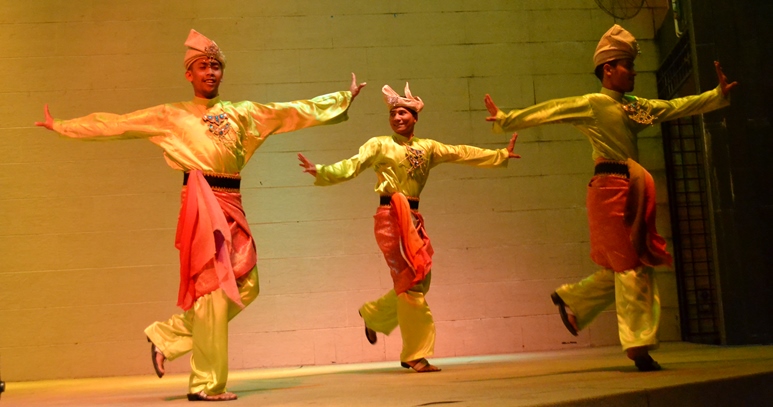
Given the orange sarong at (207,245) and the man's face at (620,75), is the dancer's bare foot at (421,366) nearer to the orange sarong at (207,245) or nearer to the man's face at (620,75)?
the orange sarong at (207,245)

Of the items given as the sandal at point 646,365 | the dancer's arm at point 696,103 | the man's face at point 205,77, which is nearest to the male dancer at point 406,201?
the man's face at point 205,77

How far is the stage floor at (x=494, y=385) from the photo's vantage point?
272 centimetres

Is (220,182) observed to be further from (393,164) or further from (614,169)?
(614,169)

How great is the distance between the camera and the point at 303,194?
17.8 feet

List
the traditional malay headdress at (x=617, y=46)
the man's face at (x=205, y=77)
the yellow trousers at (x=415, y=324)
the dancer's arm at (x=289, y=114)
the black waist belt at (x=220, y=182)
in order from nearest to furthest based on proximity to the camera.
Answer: the black waist belt at (x=220, y=182) < the man's face at (x=205, y=77) < the dancer's arm at (x=289, y=114) < the traditional malay headdress at (x=617, y=46) < the yellow trousers at (x=415, y=324)

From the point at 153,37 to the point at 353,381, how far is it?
2836 millimetres

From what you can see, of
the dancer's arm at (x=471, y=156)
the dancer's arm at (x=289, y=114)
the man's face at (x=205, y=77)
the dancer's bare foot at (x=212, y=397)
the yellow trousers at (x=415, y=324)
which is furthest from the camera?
the dancer's arm at (x=471, y=156)

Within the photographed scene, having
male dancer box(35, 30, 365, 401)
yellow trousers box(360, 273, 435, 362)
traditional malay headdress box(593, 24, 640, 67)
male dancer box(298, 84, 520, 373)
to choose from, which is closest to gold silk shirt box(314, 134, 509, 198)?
male dancer box(298, 84, 520, 373)

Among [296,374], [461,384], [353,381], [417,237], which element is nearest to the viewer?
[461,384]

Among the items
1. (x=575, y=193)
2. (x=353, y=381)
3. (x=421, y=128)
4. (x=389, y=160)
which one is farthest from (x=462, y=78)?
(x=353, y=381)

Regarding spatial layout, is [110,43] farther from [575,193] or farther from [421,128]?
[575,193]

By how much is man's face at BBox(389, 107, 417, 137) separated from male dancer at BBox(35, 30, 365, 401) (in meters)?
0.77

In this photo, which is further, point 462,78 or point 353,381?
point 462,78

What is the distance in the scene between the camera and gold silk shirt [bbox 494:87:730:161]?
3600 millimetres
